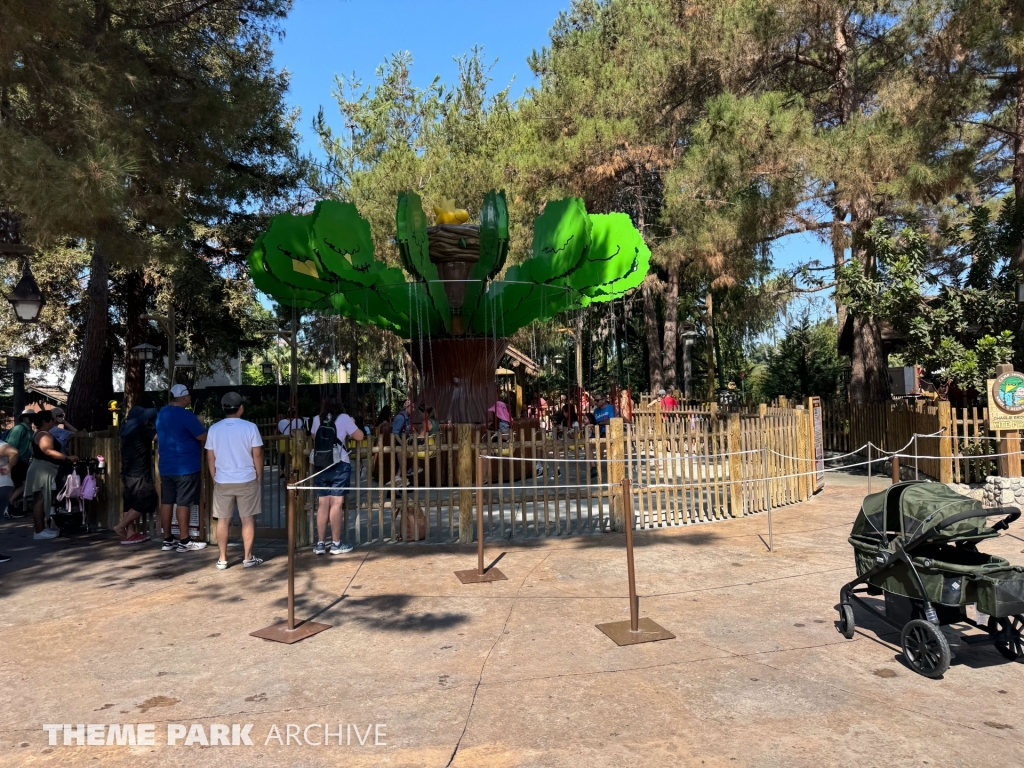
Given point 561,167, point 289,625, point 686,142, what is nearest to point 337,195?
point 561,167

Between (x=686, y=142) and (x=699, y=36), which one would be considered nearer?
(x=699, y=36)

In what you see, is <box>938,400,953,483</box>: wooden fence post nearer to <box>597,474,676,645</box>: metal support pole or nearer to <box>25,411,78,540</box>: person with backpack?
<box>597,474,676,645</box>: metal support pole

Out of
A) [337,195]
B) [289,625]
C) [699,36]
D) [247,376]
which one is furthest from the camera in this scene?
[247,376]

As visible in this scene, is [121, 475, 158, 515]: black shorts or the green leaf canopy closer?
[121, 475, 158, 515]: black shorts

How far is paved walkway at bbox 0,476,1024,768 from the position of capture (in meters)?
3.45

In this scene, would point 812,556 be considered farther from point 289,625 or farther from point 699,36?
point 699,36

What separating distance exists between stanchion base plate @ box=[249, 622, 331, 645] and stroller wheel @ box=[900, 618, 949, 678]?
3930 millimetres

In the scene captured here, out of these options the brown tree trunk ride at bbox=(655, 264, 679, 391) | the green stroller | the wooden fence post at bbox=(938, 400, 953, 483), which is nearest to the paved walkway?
the green stroller

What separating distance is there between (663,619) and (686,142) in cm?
1813

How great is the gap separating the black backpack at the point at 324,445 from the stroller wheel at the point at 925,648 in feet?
17.3

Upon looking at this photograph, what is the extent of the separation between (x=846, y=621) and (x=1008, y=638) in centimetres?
92

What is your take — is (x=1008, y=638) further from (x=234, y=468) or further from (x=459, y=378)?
(x=459, y=378)

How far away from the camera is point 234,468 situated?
6859 millimetres

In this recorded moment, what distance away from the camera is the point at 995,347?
1177 centimetres
